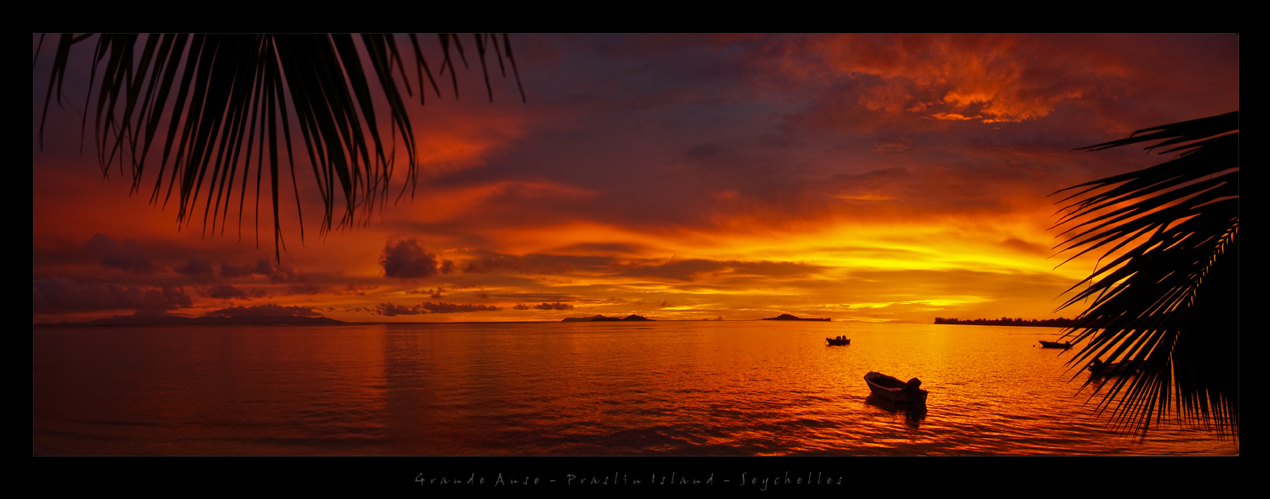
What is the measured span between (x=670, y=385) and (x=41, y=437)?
64.6 feet

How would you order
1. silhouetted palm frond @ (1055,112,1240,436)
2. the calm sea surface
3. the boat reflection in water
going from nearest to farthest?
silhouetted palm frond @ (1055,112,1240,436), the calm sea surface, the boat reflection in water

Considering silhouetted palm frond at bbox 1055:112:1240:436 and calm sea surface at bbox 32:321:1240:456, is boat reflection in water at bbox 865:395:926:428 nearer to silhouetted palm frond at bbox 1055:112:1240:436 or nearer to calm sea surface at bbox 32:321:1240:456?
calm sea surface at bbox 32:321:1240:456

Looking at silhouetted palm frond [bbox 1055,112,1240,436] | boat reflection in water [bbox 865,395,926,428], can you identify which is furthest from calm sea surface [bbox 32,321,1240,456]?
silhouetted palm frond [bbox 1055,112,1240,436]

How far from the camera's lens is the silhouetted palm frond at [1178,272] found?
8.18ft

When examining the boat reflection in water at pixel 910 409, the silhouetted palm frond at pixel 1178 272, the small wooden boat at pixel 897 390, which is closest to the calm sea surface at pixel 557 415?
the boat reflection in water at pixel 910 409

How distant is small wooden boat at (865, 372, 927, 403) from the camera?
1808 cm

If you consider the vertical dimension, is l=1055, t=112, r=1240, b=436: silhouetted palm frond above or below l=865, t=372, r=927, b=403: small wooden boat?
above

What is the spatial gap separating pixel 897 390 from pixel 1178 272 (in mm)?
17614

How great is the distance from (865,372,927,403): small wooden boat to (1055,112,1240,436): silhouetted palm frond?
53.3 feet

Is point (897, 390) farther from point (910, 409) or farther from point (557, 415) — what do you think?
point (557, 415)

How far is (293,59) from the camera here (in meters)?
1.18

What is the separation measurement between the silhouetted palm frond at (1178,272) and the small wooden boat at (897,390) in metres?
16.3
